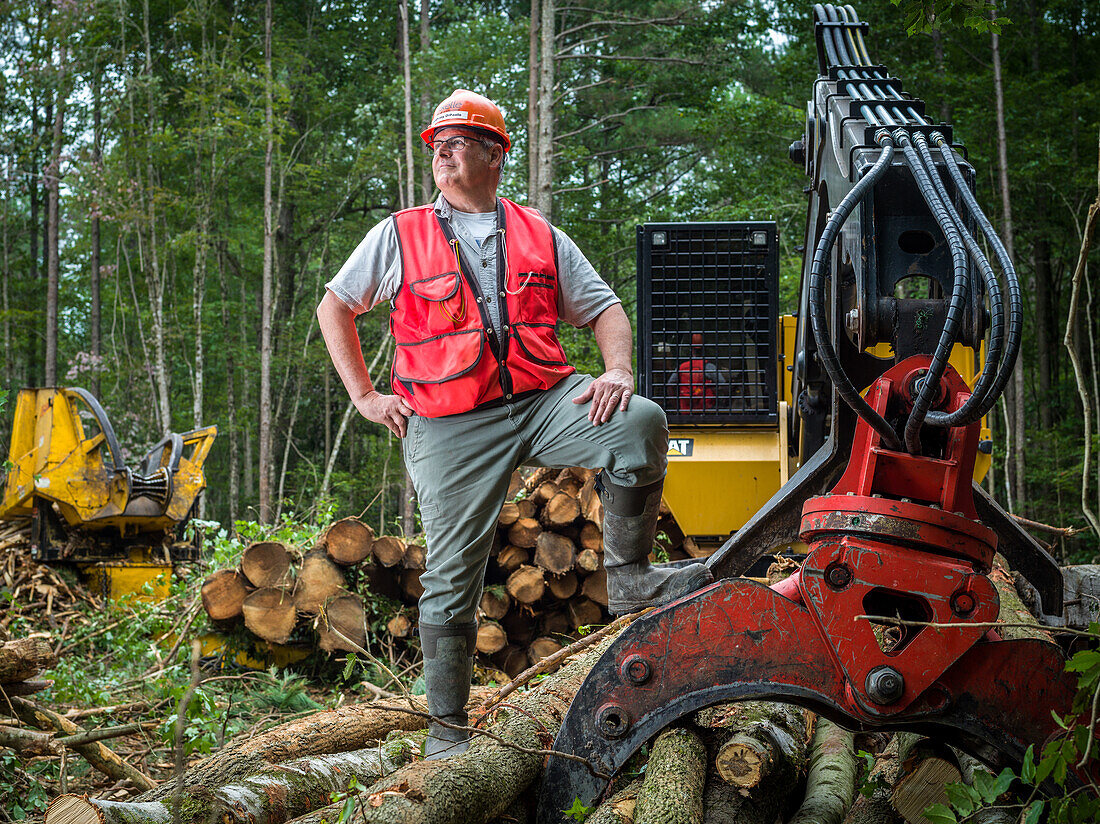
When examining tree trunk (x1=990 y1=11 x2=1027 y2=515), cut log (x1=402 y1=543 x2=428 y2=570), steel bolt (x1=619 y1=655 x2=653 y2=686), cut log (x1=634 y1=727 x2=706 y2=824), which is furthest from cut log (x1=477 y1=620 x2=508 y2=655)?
tree trunk (x1=990 y1=11 x2=1027 y2=515)

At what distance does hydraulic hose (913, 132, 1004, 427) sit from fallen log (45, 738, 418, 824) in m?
1.87

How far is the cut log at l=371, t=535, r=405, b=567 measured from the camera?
6.34 m

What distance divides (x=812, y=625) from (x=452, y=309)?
5.00 feet

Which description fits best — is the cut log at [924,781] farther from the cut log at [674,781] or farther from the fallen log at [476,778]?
the fallen log at [476,778]

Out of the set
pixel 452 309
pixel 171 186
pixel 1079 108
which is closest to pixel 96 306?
pixel 171 186

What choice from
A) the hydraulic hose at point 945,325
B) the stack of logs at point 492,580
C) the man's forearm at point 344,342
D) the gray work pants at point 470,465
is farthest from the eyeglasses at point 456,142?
the stack of logs at point 492,580

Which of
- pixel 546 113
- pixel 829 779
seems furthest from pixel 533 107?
pixel 829 779

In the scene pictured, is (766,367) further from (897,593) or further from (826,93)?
(897,593)

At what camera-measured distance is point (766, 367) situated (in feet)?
19.3

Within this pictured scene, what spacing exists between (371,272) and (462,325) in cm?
40

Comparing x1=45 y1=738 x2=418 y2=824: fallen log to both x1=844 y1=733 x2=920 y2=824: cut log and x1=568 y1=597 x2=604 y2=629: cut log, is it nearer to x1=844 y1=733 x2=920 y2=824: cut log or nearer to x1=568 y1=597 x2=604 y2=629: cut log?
x1=844 y1=733 x2=920 y2=824: cut log

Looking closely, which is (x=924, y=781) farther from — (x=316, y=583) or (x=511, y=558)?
(x=316, y=583)

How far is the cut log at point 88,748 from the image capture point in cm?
360

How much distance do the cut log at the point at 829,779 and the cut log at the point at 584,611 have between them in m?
3.25
